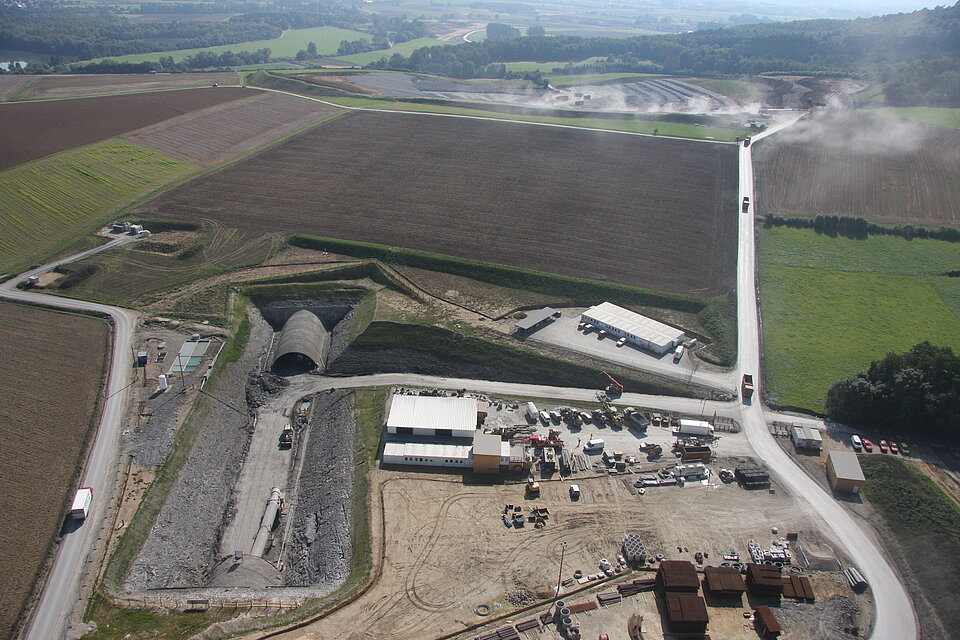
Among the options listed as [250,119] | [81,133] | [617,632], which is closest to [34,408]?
[617,632]

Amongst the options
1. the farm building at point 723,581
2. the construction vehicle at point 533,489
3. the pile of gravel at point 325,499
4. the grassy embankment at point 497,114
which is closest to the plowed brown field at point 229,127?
the grassy embankment at point 497,114

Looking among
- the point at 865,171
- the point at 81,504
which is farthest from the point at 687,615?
the point at 865,171

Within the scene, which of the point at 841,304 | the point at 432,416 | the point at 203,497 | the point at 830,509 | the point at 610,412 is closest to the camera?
the point at 830,509

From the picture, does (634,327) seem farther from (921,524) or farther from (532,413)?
(921,524)

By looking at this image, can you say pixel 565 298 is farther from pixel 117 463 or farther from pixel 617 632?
pixel 117 463

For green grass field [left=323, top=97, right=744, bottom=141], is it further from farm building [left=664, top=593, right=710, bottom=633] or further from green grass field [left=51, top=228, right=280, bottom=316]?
farm building [left=664, top=593, right=710, bottom=633]

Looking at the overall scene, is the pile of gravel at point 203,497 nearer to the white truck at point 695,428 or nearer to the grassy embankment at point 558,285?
the grassy embankment at point 558,285
